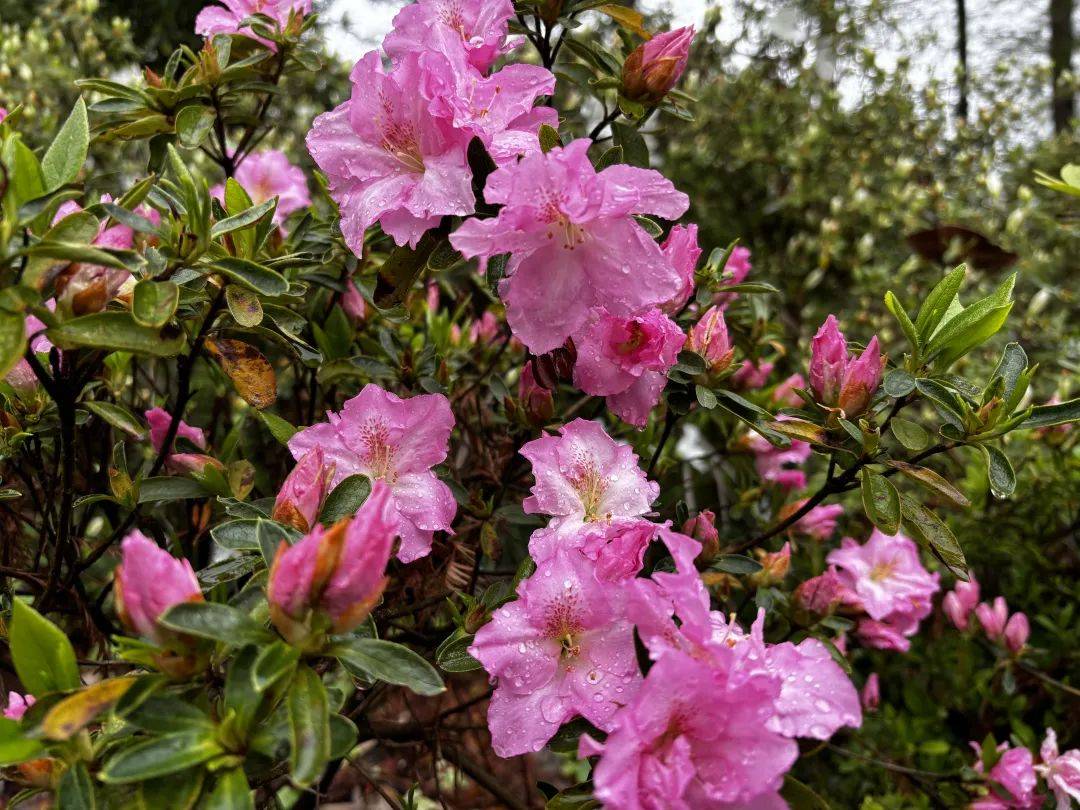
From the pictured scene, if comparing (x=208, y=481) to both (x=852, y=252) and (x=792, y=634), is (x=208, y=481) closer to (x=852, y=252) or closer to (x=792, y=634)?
(x=792, y=634)

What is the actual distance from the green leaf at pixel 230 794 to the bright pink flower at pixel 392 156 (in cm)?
51

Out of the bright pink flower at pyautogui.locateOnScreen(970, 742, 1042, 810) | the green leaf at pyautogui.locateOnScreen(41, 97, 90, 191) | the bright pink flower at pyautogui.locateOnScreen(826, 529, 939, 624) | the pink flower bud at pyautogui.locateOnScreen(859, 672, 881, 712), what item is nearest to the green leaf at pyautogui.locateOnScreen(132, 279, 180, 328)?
the green leaf at pyautogui.locateOnScreen(41, 97, 90, 191)

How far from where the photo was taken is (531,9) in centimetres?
108

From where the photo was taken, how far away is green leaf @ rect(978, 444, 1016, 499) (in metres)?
0.88

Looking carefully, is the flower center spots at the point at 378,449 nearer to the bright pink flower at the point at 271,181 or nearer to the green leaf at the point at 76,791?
the green leaf at the point at 76,791

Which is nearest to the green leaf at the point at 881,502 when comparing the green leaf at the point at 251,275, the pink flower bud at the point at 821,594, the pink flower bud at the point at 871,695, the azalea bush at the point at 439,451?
the azalea bush at the point at 439,451

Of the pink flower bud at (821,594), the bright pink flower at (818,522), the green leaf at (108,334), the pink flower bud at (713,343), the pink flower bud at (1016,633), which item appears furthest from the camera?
the pink flower bud at (1016,633)

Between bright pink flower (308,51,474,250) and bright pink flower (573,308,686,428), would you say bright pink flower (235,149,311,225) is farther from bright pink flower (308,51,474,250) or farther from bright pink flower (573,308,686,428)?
bright pink flower (573,308,686,428)

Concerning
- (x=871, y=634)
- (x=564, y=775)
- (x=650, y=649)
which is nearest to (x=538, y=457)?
(x=650, y=649)

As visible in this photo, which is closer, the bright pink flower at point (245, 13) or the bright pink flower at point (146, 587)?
the bright pink flower at point (146, 587)

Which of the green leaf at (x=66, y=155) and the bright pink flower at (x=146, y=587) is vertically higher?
the green leaf at (x=66, y=155)

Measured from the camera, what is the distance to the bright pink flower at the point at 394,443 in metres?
0.93

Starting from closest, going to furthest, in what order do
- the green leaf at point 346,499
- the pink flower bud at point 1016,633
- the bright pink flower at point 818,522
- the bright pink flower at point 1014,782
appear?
1. the green leaf at point 346,499
2. the bright pink flower at point 1014,782
3. the bright pink flower at point 818,522
4. the pink flower bud at point 1016,633

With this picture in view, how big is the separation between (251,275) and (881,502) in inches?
27.5
